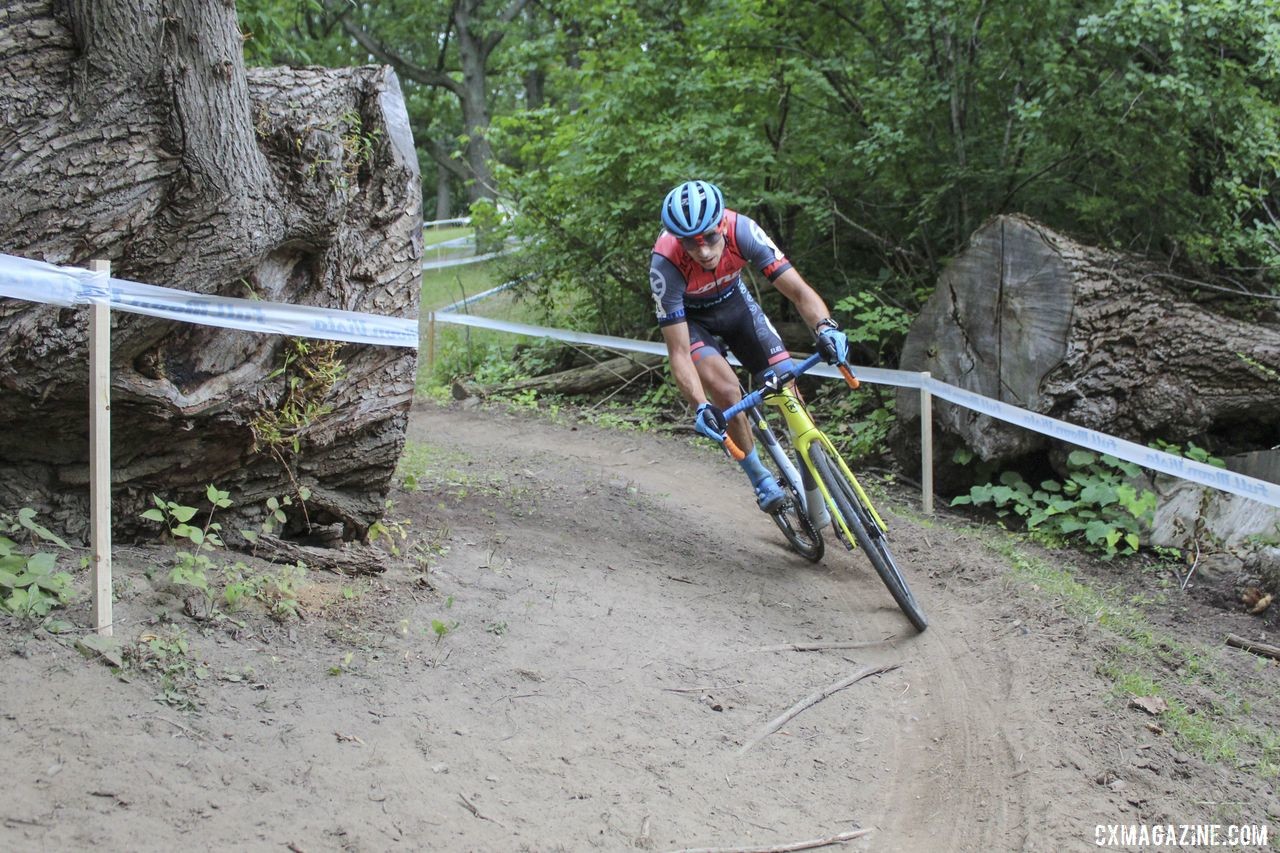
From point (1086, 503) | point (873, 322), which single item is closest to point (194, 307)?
point (1086, 503)

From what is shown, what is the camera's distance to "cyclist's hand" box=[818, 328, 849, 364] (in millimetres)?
5312

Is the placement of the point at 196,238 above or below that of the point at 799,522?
above

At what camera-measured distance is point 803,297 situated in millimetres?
5727

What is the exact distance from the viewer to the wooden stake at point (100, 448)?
3.48 meters

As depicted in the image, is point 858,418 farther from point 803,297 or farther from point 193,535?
point 193,535

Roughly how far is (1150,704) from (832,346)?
2.27 meters

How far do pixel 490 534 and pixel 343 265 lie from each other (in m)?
1.86

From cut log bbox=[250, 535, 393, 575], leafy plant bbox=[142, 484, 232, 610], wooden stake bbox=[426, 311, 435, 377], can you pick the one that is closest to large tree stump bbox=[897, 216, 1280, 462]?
cut log bbox=[250, 535, 393, 575]

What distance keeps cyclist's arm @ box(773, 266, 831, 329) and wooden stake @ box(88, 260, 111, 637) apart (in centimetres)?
353

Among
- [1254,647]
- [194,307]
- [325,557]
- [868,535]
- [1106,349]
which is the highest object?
[194,307]

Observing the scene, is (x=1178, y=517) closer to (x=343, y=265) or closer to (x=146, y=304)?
(x=343, y=265)

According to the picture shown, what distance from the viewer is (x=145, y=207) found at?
150 inches

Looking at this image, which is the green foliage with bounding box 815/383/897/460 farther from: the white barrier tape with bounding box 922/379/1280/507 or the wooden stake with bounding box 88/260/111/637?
the wooden stake with bounding box 88/260/111/637

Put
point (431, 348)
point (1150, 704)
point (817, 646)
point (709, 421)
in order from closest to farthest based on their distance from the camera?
point (1150, 704), point (817, 646), point (709, 421), point (431, 348)
